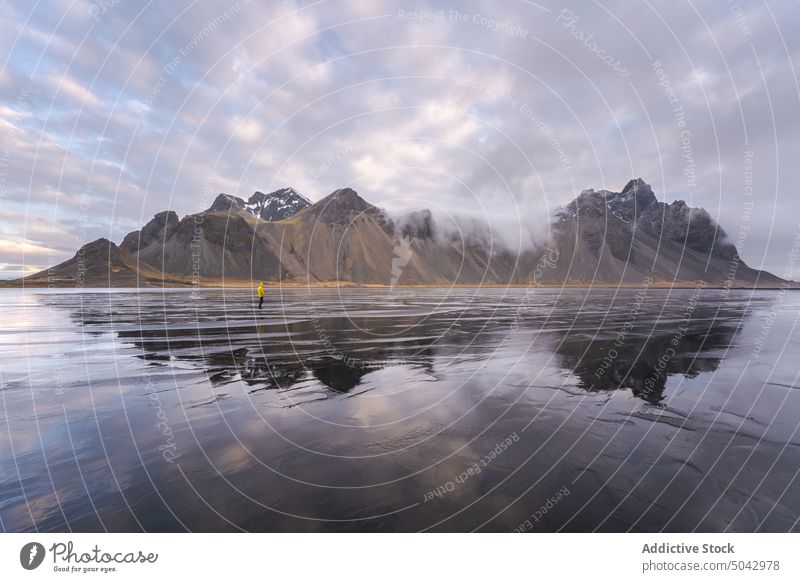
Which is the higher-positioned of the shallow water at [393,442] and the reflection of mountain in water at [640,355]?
the reflection of mountain in water at [640,355]

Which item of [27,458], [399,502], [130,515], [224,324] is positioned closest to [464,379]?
[399,502]

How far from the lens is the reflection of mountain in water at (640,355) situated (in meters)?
11.7

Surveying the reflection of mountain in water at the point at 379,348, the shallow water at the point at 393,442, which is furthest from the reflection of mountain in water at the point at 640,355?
the shallow water at the point at 393,442

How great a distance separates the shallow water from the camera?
490 cm

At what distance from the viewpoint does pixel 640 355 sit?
1563 cm

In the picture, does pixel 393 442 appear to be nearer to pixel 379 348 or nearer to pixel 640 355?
pixel 379 348

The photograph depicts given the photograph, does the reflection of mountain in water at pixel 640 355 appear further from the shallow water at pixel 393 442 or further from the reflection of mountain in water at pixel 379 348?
the shallow water at pixel 393 442
